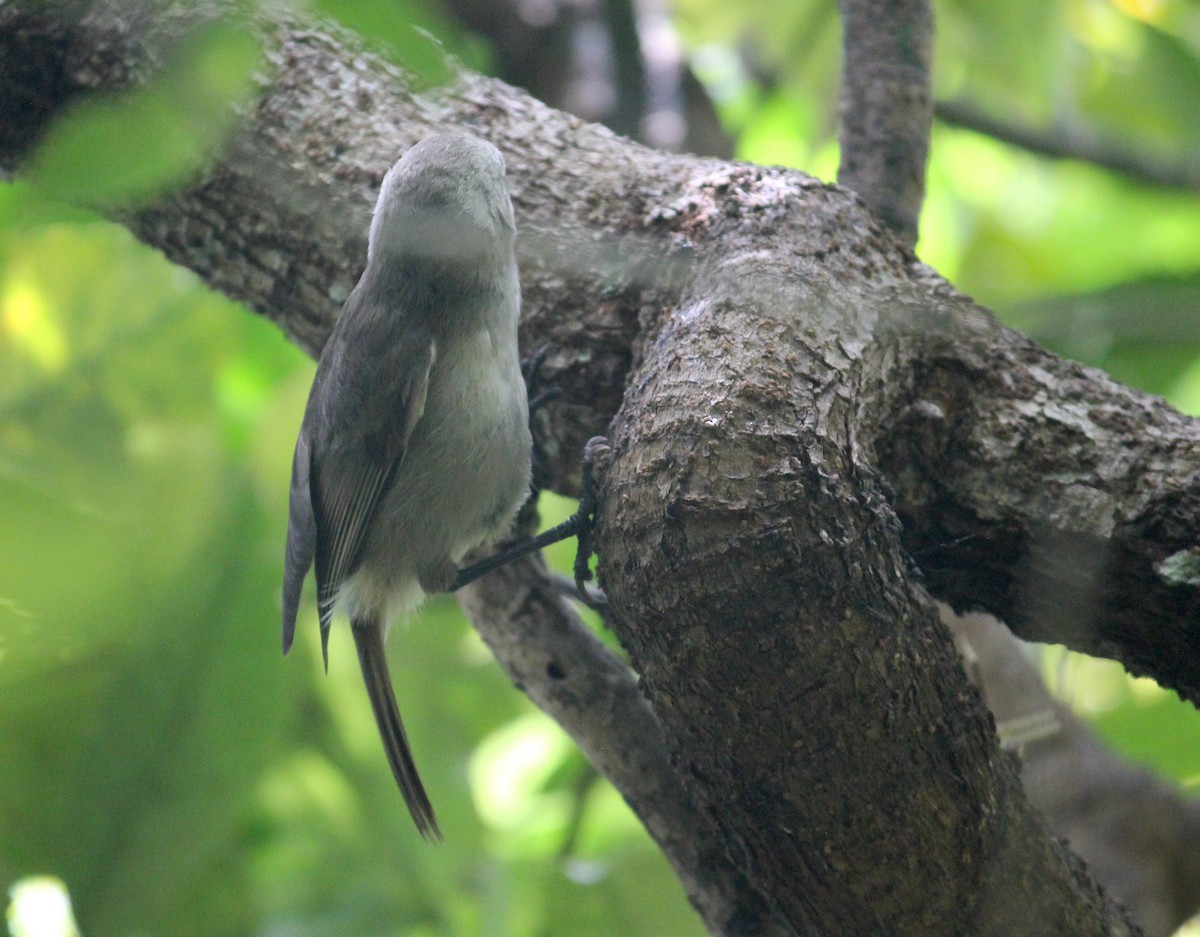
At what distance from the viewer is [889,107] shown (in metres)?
2.82

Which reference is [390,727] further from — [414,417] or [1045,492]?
[1045,492]

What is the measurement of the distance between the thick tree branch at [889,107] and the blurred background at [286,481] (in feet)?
1.24

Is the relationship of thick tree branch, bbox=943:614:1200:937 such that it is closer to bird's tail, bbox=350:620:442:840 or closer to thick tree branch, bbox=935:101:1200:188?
bird's tail, bbox=350:620:442:840

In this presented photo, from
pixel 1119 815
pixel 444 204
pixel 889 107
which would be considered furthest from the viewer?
pixel 1119 815

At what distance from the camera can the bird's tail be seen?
2.59 meters

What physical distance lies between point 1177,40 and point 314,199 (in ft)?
7.98

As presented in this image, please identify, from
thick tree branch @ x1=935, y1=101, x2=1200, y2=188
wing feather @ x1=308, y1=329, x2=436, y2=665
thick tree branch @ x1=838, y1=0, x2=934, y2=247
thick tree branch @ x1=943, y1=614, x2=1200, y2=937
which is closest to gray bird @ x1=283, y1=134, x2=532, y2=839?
wing feather @ x1=308, y1=329, x2=436, y2=665

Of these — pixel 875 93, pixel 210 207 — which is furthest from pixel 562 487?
pixel 875 93

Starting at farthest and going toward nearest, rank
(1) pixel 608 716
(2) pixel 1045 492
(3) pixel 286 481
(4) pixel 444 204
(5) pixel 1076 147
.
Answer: (5) pixel 1076 147 → (3) pixel 286 481 → (1) pixel 608 716 → (4) pixel 444 204 → (2) pixel 1045 492

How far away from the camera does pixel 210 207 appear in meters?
2.50

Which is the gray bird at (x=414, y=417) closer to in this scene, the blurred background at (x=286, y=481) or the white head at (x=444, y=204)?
the white head at (x=444, y=204)

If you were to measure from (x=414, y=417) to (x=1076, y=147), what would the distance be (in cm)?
324

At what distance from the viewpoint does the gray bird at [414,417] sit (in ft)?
7.77

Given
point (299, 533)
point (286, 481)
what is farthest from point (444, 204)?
point (286, 481)
